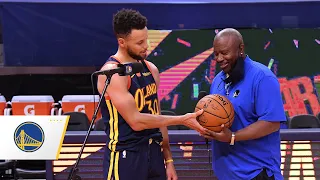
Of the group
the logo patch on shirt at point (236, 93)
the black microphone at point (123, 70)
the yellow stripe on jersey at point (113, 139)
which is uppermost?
the black microphone at point (123, 70)

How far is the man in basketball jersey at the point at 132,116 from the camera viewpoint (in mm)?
3389

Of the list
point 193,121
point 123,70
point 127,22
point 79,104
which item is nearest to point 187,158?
point 193,121

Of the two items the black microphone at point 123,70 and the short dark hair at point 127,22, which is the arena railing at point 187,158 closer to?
the short dark hair at point 127,22

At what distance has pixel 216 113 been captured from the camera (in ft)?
10.7

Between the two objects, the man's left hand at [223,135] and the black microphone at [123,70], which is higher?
the black microphone at [123,70]

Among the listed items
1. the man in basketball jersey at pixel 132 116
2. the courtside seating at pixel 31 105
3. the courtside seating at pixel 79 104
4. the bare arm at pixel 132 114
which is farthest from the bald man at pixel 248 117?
the courtside seating at pixel 31 105

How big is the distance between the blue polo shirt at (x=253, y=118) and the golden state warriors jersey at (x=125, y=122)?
0.52m

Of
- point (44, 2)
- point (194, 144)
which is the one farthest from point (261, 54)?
point (194, 144)

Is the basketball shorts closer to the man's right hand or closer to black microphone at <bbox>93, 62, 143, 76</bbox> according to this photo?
the man's right hand

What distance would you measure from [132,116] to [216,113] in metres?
0.52

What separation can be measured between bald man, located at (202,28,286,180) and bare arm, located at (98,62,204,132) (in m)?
0.16

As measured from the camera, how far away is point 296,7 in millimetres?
9047

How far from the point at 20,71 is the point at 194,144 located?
7240 millimetres

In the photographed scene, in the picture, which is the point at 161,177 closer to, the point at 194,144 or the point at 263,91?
the point at 263,91
